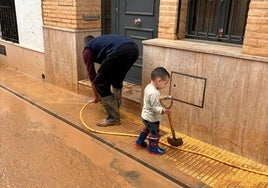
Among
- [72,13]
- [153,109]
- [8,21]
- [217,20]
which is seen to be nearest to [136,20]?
[72,13]

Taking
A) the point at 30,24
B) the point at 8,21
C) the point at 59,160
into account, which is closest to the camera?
the point at 59,160

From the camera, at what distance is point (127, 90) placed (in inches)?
200

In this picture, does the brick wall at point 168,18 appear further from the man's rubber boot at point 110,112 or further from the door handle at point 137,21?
the man's rubber boot at point 110,112

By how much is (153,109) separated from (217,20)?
5.12 ft

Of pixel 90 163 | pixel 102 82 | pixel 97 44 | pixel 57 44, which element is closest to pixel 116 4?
pixel 57 44

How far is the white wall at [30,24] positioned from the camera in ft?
19.8

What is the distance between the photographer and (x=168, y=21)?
3.97 metres

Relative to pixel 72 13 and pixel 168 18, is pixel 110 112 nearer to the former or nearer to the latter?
pixel 168 18

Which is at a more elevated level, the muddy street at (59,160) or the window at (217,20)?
the window at (217,20)

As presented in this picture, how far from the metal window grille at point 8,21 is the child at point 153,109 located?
16.8ft

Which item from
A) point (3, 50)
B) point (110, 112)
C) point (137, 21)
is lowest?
point (110, 112)

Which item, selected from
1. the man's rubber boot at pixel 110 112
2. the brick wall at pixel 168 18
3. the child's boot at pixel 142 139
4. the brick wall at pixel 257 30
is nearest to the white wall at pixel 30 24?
the man's rubber boot at pixel 110 112

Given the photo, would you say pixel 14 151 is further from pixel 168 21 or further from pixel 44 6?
pixel 44 6

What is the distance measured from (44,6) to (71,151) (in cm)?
355
